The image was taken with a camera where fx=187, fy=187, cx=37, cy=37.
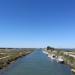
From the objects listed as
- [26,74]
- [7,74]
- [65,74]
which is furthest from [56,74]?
[7,74]

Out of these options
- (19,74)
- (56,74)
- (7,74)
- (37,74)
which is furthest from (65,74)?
(7,74)

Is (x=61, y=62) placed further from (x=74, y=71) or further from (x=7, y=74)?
(x=7, y=74)

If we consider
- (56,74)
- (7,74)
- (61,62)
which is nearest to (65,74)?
(56,74)

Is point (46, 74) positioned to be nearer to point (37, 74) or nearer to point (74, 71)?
point (37, 74)

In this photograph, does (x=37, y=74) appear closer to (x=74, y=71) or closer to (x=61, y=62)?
(x=74, y=71)

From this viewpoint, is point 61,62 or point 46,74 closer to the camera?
point 46,74

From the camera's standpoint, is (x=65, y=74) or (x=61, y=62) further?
(x=61, y=62)

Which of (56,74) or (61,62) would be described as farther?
(61,62)
